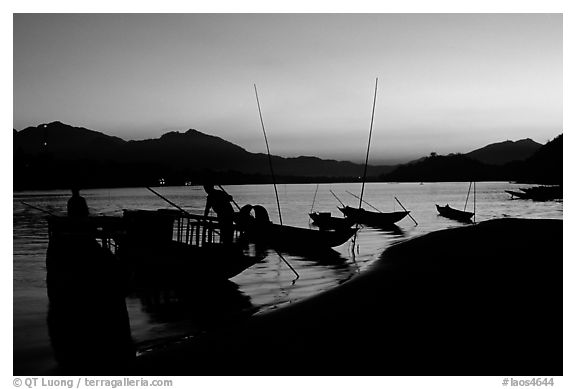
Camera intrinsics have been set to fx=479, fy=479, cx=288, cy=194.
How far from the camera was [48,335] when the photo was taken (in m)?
7.57

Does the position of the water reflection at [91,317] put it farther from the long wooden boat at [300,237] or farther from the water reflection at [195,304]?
the long wooden boat at [300,237]

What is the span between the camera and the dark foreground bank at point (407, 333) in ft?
14.7

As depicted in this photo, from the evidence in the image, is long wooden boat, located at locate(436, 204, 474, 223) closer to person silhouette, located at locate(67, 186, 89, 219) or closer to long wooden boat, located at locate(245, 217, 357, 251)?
long wooden boat, located at locate(245, 217, 357, 251)

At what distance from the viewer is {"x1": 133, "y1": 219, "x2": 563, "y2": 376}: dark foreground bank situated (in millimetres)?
4477

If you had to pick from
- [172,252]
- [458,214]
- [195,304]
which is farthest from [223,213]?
[458,214]

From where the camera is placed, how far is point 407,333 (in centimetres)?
521

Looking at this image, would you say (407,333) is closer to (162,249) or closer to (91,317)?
(91,317)

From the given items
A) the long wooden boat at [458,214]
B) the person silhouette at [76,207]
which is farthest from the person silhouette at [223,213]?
the long wooden boat at [458,214]

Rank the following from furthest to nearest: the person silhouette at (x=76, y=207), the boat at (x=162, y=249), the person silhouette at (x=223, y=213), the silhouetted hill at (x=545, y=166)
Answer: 1. the silhouetted hill at (x=545, y=166)
2. the person silhouette at (x=76, y=207)
3. the person silhouette at (x=223, y=213)
4. the boat at (x=162, y=249)

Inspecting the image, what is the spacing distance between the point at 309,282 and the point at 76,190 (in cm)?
559

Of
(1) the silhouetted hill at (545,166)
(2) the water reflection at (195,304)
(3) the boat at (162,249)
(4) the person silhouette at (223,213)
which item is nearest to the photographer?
(2) the water reflection at (195,304)

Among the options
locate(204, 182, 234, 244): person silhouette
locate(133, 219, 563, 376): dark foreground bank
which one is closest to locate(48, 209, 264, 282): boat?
locate(204, 182, 234, 244): person silhouette

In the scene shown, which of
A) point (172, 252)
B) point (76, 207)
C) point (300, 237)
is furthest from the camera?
point (300, 237)
